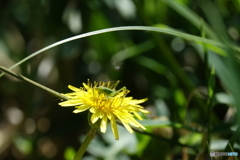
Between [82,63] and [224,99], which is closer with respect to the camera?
[224,99]

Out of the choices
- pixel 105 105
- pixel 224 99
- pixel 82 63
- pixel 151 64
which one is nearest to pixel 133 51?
pixel 151 64

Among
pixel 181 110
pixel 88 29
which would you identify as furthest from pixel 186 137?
pixel 88 29

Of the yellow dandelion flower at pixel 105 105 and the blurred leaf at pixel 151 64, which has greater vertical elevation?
the blurred leaf at pixel 151 64

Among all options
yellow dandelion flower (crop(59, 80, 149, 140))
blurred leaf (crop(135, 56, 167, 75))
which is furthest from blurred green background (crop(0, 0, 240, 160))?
yellow dandelion flower (crop(59, 80, 149, 140))

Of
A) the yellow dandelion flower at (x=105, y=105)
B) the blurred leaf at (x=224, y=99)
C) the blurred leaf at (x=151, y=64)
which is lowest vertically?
the yellow dandelion flower at (x=105, y=105)

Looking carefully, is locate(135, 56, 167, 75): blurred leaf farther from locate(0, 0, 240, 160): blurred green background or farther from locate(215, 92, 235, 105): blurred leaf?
locate(215, 92, 235, 105): blurred leaf

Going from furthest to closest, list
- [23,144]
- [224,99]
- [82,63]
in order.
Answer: [82,63], [23,144], [224,99]

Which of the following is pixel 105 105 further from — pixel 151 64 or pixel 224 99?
pixel 151 64

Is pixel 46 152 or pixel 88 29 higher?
pixel 88 29

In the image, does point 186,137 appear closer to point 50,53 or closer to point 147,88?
point 147,88

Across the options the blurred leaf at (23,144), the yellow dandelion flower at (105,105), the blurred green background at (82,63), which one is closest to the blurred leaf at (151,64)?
the blurred green background at (82,63)

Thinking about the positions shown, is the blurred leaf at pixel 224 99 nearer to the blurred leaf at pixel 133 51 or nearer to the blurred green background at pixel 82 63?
the blurred green background at pixel 82 63
